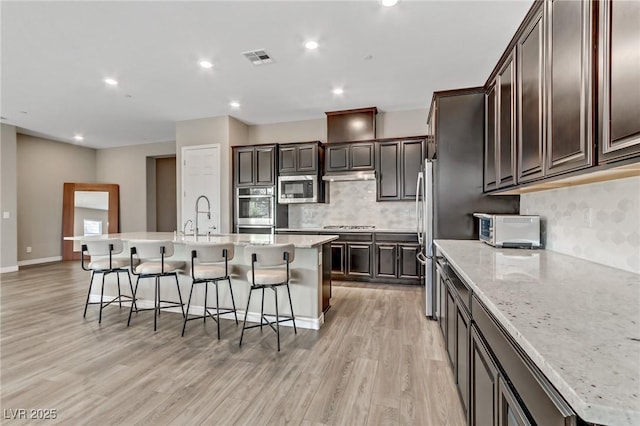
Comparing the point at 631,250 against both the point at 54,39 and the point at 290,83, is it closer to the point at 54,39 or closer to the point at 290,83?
the point at 290,83

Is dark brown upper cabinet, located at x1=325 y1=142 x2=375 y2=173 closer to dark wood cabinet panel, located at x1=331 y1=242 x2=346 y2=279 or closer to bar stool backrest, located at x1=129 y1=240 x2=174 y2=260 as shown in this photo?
dark wood cabinet panel, located at x1=331 y1=242 x2=346 y2=279

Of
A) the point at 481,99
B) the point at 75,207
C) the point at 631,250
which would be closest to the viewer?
the point at 631,250

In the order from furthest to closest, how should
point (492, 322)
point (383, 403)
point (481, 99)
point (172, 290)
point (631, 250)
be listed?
point (172, 290) → point (481, 99) → point (383, 403) → point (631, 250) → point (492, 322)

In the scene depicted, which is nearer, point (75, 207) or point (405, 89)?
point (405, 89)

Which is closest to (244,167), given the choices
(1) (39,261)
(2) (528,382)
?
(2) (528,382)

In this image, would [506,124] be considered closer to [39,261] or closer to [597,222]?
[597,222]

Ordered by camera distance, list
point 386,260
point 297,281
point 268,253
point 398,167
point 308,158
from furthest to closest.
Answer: point 308,158, point 398,167, point 386,260, point 297,281, point 268,253

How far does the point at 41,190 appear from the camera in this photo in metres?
7.19

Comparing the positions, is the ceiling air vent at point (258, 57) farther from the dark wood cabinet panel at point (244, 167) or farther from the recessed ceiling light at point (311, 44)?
the dark wood cabinet panel at point (244, 167)

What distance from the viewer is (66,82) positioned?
13.8 ft

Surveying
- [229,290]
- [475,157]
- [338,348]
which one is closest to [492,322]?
[338,348]

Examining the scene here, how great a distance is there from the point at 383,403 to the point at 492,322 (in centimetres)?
118

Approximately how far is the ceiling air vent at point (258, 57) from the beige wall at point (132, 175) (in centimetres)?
504

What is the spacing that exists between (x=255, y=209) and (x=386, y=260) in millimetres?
2556
